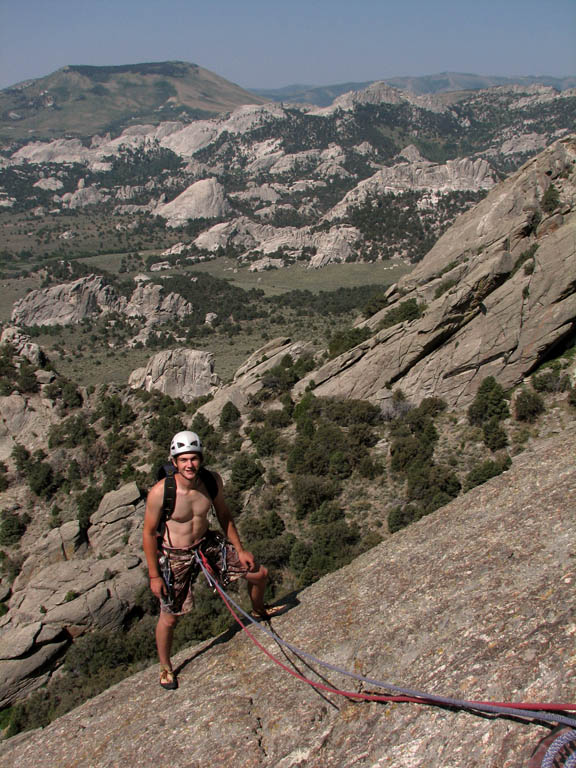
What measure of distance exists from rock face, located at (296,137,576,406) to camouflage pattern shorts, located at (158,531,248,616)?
21.4 m

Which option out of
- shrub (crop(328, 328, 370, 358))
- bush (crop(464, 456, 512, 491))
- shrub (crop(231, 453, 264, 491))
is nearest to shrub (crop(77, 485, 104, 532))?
shrub (crop(231, 453, 264, 491))

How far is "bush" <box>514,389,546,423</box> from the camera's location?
75.5ft

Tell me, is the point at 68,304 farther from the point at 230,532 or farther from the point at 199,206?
the point at 199,206

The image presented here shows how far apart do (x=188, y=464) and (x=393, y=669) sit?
3.94 m

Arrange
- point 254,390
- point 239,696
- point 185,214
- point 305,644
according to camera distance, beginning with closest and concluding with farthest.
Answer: point 239,696 < point 305,644 < point 254,390 < point 185,214

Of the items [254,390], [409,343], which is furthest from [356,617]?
[254,390]

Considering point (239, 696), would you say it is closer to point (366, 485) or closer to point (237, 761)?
point (237, 761)

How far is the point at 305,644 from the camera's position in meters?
7.58

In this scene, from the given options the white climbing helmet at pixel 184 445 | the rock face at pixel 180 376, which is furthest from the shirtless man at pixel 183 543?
the rock face at pixel 180 376

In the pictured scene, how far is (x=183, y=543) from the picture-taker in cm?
734

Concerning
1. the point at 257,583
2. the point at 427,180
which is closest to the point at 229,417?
the point at 257,583

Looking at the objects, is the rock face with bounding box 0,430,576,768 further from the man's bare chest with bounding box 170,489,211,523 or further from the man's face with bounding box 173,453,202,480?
the man's face with bounding box 173,453,202,480

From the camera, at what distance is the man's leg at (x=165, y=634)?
24.9 ft

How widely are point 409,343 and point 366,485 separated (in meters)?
9.16
